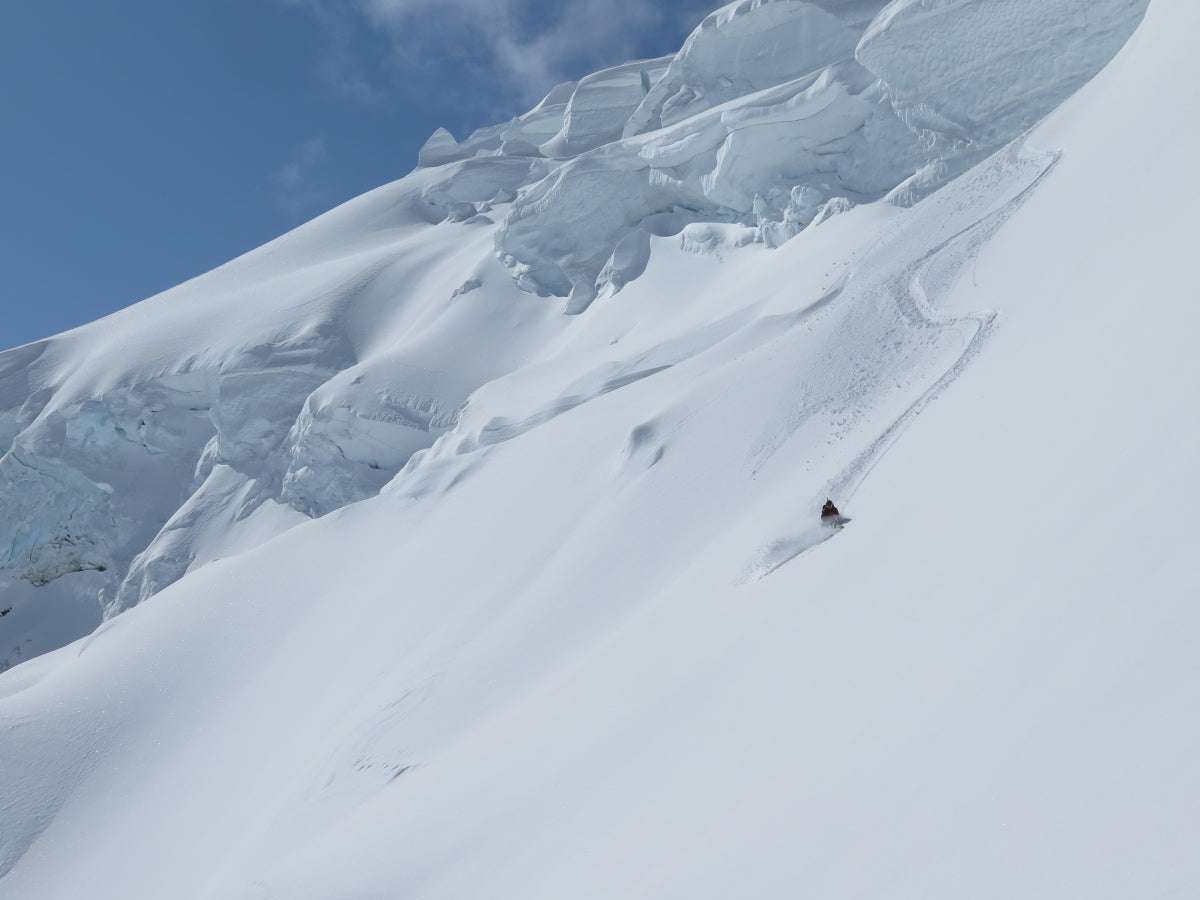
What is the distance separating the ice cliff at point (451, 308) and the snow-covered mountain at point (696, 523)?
0.17 meters

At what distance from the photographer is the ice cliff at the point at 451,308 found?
24.8m

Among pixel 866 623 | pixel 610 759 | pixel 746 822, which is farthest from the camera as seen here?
pixel 610 759

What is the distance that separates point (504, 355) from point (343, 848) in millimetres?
23428

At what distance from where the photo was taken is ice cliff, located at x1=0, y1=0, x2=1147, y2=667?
2480 centimetres

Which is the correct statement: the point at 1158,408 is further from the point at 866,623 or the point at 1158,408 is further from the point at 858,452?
the point at 858,452

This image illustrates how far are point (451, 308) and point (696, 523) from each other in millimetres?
23265

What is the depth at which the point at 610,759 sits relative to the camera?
333 inches

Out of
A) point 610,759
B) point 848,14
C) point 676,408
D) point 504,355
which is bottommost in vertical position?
point 610,759

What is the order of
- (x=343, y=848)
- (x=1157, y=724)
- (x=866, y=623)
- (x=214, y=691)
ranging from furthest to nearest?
(x=214, y=691), (x=343, y=848), (x=866, y=623), (x=1157, y=724)

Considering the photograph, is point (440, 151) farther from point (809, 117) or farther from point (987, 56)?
point (987, 56)

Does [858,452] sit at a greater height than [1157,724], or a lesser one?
greater

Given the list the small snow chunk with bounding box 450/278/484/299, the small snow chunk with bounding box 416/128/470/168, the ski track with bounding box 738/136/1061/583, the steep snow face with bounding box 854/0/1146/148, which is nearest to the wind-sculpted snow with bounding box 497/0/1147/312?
the steep snow face with bounding box 854/0/1146/148

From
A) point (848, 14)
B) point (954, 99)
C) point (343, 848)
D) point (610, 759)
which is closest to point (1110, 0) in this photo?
point (954, 99)

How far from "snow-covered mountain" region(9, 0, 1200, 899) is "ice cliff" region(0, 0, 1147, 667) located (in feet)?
0.55
